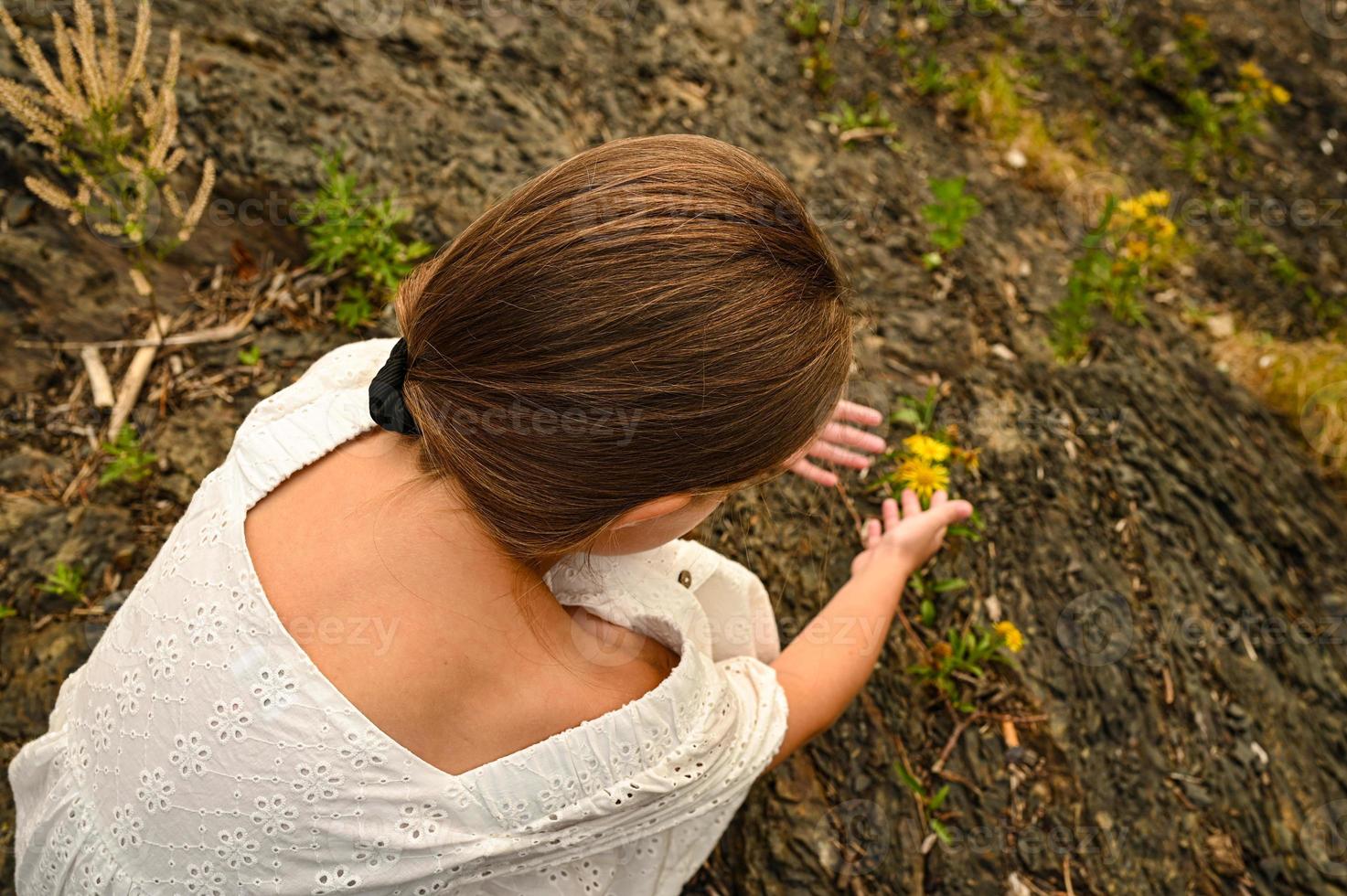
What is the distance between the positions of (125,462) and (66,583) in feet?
1.20

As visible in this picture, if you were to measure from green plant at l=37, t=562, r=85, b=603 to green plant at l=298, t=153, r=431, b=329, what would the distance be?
1.03 metres

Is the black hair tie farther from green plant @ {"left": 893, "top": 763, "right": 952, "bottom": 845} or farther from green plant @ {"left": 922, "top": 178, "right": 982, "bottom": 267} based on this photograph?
green plant @ {"left": 922, "top": 178, "right": 982, "bottom": 267}

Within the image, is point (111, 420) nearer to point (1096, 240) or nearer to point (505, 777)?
point (505, 777)

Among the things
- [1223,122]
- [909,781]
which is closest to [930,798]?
[909,781]

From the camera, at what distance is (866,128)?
390cm

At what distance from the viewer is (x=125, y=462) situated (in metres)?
2.55

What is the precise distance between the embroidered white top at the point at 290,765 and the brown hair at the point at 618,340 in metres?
0.35

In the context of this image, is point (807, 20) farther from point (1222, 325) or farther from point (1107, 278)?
point (1222, 325)

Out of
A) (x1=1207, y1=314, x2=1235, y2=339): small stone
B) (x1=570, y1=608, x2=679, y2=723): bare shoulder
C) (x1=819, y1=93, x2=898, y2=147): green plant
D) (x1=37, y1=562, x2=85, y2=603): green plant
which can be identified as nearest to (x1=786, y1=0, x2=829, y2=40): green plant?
(x1=819, y1=93, x2=898, y2=147): green plant

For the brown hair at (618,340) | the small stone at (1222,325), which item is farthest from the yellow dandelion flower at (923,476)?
the small stone at (1222,325)

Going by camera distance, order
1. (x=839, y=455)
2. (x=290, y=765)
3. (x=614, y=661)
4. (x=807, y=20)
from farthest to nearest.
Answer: (x=807, y=20)
(x=839, y=455)
(x=614, y=661)
(x=290, y=765)

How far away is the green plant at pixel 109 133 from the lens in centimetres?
220

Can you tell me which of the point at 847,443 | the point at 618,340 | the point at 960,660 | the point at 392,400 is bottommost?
the point at 960,660

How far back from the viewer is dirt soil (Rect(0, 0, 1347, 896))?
8.24 feet
